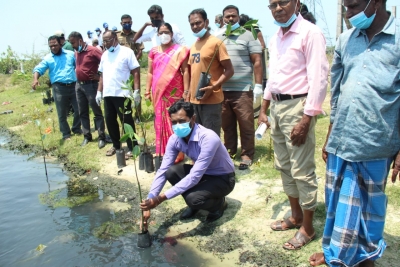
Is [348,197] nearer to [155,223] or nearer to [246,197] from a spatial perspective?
[246,197]

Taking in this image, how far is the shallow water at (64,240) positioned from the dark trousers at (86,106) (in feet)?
5.03

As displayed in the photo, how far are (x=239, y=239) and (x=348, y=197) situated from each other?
4.08ft

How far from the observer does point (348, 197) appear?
223 cm

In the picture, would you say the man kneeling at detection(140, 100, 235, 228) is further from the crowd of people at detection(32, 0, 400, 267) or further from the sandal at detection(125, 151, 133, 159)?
the sandal at detection(125, 151, 133, 159)

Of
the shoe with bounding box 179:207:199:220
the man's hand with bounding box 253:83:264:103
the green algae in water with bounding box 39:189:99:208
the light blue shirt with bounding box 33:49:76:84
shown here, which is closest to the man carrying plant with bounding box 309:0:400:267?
the shoe with bounding box 179:207:199:220

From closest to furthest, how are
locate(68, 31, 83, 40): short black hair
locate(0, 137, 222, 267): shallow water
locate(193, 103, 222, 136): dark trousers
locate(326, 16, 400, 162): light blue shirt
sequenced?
locate(326, 16, 400, 162): light blue shirt
locate(0, 137, 222, 267): shallow water
locate(193, 103, 222, 136): dark trousers
locate(68, 31, 83, 40): short black hair

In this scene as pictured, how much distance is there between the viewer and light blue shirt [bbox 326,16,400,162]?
2010 millimetres

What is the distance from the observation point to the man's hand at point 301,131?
2562 millimetres

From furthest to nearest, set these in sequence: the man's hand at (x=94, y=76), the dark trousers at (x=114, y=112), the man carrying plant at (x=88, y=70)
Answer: the man's hand at (x=94, y=76)
the man carrying plant at (x=88, y=70)
the dark trousers at (x=114, y=112)

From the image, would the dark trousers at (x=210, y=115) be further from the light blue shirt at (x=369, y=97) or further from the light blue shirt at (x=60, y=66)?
the light blue shirt at (x=60, y=66)

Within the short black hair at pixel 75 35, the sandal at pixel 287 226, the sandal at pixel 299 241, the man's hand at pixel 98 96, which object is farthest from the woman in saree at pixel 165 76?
the sandal at pixel 299 241

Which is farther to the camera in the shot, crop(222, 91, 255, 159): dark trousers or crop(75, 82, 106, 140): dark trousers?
crop(75, 82, 106, 140): dark trousers

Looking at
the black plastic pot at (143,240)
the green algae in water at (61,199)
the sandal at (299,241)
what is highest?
the sandal at (299,241)

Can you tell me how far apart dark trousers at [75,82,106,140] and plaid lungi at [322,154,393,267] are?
4.73 metres
